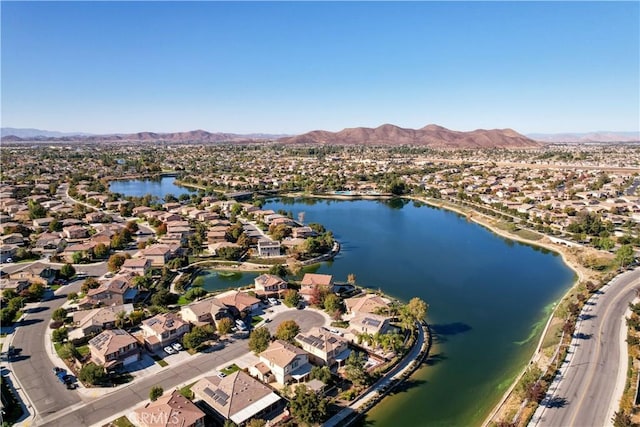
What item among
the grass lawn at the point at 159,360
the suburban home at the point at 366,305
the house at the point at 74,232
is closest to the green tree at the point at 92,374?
the grass lawn at the point at 159,360

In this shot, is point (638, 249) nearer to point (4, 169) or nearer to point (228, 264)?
point (228, 264)

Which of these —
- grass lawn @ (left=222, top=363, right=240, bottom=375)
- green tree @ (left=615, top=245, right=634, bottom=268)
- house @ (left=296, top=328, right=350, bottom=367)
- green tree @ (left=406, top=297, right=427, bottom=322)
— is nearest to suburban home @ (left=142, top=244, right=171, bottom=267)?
grass lawn @ (left=222, top=363, right=240, bottom=375)

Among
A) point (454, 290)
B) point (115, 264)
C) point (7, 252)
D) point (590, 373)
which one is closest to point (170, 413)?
point (590, 373)

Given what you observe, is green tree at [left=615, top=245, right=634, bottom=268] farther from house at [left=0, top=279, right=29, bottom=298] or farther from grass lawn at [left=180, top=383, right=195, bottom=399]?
house at [left=0, top=279, right=29, bottom=298]

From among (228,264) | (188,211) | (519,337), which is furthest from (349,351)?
(188,211)

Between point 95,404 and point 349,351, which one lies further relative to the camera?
point 349,351

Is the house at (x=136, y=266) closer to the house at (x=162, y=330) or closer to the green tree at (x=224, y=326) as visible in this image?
the house at (x=162, y=330)
